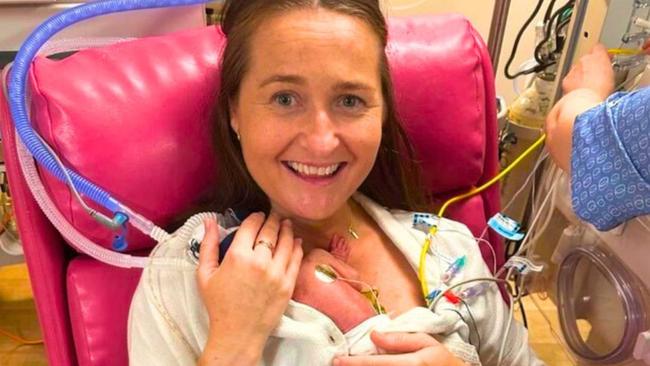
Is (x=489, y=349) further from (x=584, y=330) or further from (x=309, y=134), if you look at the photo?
(x=309, y=134)

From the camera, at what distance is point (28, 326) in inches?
84.8

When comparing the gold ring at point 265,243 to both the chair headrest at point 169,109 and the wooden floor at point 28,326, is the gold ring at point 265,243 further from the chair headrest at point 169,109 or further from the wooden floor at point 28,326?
the wooden floor at point 28,326

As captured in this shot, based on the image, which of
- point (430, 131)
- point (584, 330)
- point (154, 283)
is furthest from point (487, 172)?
point (154, 283)

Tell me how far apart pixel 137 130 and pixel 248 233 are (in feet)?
0.94

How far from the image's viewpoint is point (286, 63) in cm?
101

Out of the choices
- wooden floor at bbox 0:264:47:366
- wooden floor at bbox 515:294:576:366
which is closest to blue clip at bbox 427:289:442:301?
wooden floor at bbox 515:294:576:366

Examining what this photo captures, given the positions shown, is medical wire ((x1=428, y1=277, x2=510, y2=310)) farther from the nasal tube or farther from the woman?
the nasal tube

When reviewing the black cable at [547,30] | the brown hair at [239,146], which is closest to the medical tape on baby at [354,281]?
the brown hair at [239,146]

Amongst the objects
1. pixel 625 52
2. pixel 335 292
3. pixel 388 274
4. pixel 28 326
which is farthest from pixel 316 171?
pixel 28 326

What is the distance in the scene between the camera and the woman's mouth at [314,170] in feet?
3.46

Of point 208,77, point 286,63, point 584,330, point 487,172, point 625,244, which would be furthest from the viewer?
point 584,330

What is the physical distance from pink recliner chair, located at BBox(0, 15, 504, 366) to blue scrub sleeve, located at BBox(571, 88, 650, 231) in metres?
0.34

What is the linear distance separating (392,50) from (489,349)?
25.9 inches

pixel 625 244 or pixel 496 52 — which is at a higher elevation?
pixel 496 52
